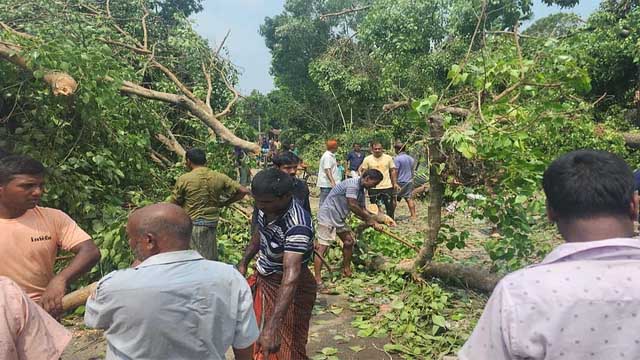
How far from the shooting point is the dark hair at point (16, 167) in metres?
2.28

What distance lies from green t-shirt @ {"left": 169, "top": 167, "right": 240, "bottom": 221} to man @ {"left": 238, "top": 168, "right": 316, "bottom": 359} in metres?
1.68

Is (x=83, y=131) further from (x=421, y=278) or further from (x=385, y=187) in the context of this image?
(x=385, y=187)

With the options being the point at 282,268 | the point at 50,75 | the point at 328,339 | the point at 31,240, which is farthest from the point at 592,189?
the point at 50,75

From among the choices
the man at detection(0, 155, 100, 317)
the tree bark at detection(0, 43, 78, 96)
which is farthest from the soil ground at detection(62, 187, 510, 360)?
the tree bark at detection(0, 43, 78, 96)

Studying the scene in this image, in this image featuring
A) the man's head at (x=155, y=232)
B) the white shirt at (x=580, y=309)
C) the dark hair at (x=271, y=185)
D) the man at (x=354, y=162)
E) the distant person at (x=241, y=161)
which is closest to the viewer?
the white shirt at (x=580, y=309)

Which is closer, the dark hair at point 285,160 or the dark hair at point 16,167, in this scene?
the dark hair at point 16,167

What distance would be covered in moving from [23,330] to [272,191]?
4.56 ft

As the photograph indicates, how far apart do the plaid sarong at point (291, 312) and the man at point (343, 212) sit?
2.17 meters

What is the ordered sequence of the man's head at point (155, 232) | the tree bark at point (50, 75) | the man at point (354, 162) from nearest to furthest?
the man's head at point (155, 232) < the tree bark at point (50, 75) < the man at point (354, 162)

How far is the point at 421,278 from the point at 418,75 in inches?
445

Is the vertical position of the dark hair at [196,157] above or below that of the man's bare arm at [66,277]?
above

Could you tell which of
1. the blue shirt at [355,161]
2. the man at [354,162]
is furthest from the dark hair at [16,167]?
the blue shirt at [355,161]

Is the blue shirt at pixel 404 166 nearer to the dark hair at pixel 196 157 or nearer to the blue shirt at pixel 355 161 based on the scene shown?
the blue shirt at pixel 355 161

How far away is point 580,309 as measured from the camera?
1178 mm
